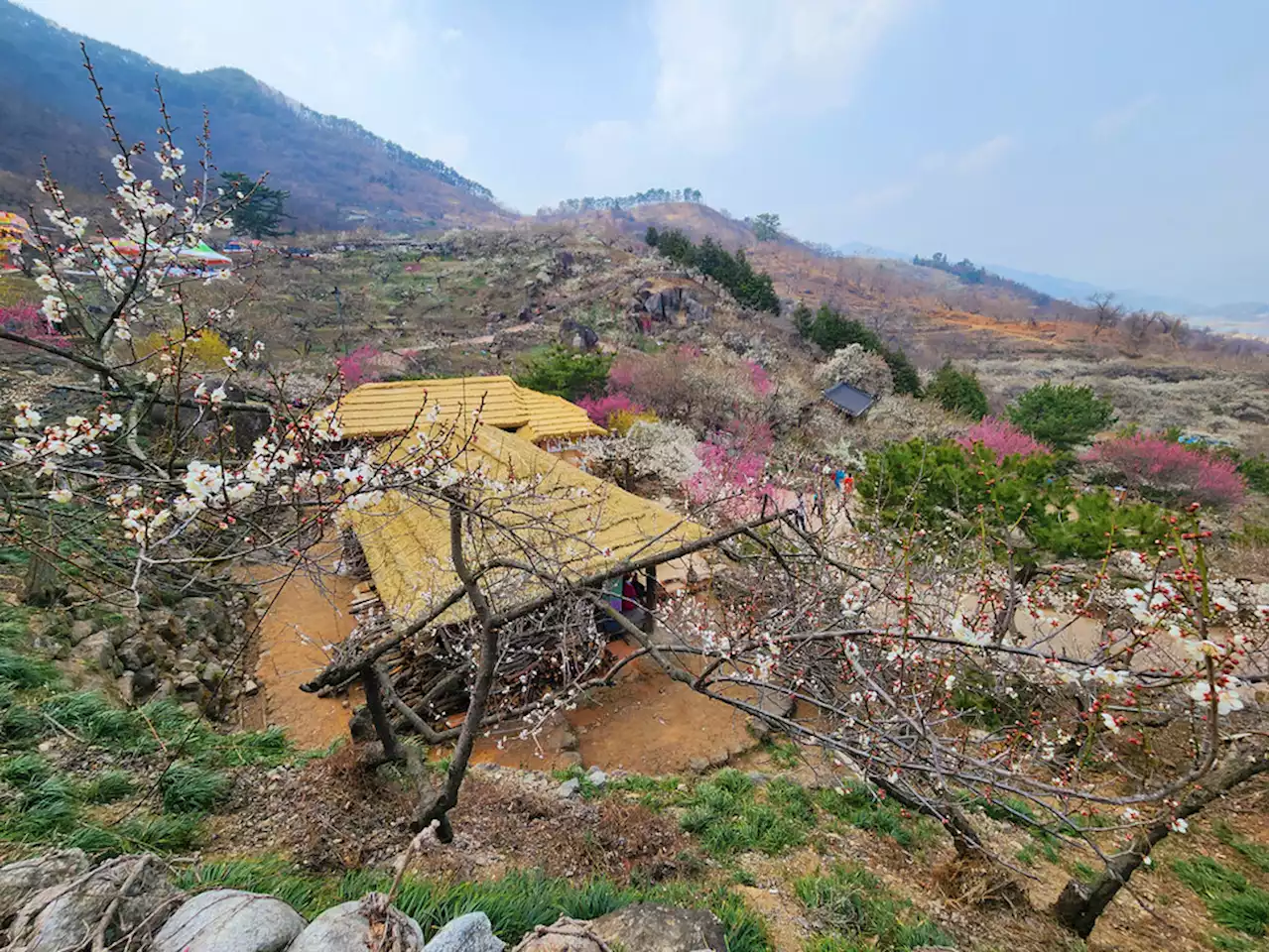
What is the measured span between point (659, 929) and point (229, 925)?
1937mm

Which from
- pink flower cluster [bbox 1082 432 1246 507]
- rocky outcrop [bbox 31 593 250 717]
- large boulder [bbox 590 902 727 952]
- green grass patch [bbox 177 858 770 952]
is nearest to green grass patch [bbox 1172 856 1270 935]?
green grass patch [bbox 177 858 770 952]

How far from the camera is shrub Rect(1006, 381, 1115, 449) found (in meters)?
21.0

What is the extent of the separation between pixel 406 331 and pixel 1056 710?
38.4 metres

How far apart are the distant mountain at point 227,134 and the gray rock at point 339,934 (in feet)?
261

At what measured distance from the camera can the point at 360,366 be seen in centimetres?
2558

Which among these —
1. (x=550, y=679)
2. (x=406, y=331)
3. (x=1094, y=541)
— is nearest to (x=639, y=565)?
(x=550, y=679)

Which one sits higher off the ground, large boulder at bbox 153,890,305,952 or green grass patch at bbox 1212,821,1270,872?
large boulder at bbox 153,890,305,952

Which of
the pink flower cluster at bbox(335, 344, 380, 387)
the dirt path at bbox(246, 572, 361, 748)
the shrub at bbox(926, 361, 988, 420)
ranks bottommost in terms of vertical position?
the dirt path at bbox(246, 572, 361, 748)

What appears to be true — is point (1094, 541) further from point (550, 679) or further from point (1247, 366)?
point (1247, 366)

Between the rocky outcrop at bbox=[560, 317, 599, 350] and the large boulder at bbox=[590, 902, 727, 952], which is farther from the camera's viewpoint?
the rocky outcrop at bbox=[560, 317, 599, 350]

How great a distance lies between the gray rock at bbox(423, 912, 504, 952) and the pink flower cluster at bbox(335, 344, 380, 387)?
905 inches

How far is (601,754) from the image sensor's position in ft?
23.4

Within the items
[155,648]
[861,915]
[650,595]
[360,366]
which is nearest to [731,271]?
[360,366]

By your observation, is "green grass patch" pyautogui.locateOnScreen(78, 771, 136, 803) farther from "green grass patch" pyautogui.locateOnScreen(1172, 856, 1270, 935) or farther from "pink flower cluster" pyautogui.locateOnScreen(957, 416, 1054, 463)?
"pink flower cluster" pyautogui.locateOnScreen(957, 416, 1054, 463)
